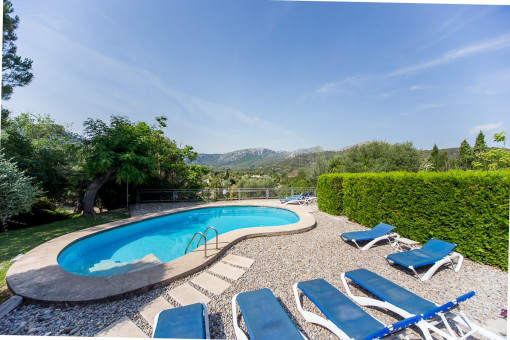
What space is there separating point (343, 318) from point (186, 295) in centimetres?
246

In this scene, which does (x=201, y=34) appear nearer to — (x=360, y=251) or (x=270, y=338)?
(x=270, y=338)

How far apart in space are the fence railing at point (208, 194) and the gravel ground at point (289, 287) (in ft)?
26.5

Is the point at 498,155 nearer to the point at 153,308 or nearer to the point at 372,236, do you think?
the point at 372,236

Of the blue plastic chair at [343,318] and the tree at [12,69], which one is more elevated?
the tree at [12,69]

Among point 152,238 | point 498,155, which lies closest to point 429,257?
point 152,238

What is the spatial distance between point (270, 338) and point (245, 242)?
3.71m

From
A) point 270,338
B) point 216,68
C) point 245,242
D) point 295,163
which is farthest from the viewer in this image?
point 295,163

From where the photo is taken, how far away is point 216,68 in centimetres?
866

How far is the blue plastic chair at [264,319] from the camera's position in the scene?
2.13m

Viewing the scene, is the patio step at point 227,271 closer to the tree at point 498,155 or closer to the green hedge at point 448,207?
the green hedge at point 448,207

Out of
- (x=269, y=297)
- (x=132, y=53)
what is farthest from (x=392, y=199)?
(x=132, y=53)

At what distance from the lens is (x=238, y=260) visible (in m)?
4.60

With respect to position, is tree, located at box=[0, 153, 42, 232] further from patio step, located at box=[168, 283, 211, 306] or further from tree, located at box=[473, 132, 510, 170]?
tree, located at box=[473, 132, 510, 170]

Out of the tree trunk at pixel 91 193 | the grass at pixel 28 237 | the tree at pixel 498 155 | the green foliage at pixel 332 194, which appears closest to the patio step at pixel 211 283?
the grass at pixel 28 237
